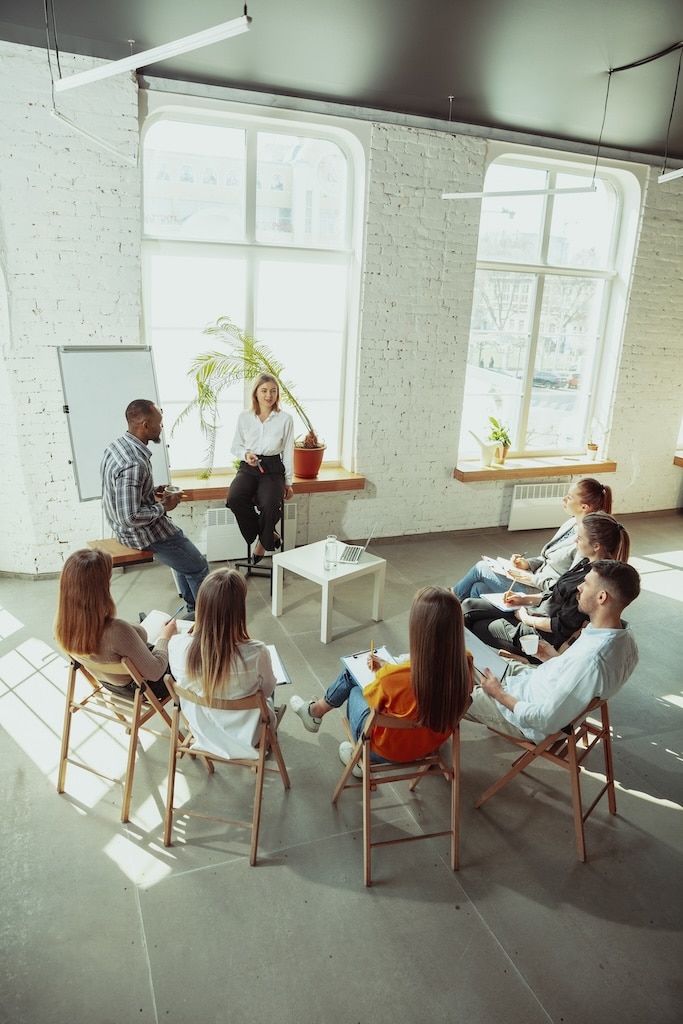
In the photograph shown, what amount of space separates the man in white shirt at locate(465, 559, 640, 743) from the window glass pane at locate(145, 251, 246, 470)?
390 cm

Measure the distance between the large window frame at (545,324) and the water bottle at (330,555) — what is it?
2.67m

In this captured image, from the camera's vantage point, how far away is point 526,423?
736cm

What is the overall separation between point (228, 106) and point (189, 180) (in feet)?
2.05

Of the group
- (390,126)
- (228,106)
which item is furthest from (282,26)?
(390,126)

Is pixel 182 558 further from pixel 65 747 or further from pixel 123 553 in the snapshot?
pixel 65 747

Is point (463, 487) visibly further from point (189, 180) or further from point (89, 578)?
point (89, 578)

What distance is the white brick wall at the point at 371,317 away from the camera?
4.85 metres

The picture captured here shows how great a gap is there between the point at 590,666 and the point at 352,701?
3.44ft

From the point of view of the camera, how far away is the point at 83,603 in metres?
2.86

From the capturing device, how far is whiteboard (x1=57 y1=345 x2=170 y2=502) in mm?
4836

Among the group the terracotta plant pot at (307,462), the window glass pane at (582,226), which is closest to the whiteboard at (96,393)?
the terracotta plant pot at (307,462)

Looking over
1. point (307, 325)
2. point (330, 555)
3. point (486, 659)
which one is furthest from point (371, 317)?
point (486, 659)

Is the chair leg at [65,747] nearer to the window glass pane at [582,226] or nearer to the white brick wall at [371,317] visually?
the white brick wall at [371,317]

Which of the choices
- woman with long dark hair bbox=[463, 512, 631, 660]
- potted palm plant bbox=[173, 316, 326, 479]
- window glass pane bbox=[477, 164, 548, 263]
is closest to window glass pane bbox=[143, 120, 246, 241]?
potted palm plant bbox=[173, 316, 326, 479]
